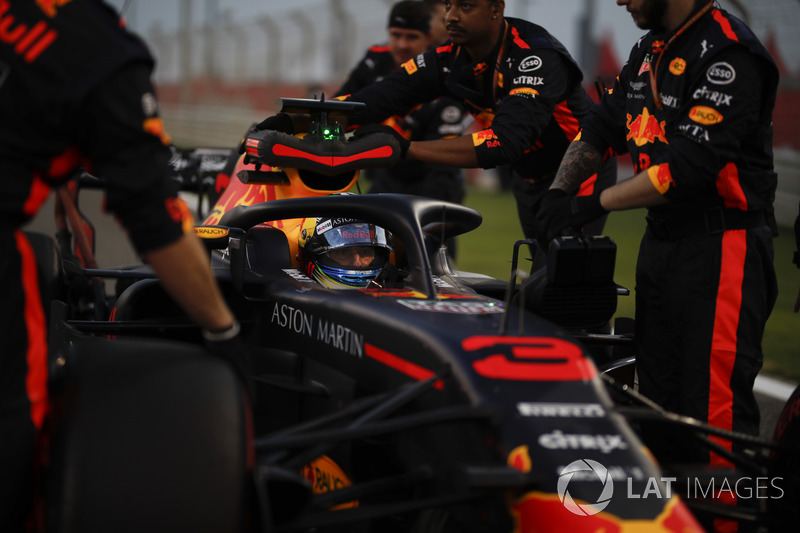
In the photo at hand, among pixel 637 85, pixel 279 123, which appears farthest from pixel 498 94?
pixel 637 85

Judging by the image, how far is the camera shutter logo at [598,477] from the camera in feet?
6.60

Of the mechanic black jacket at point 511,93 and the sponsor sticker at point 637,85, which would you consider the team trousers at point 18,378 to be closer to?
the sponsor sticker at point 637,85

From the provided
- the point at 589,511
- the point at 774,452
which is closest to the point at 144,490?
the point at 589,511

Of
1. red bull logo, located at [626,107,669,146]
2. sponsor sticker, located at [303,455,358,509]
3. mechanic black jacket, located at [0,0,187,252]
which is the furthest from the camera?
red bull logo, located at [626,107,669,146]

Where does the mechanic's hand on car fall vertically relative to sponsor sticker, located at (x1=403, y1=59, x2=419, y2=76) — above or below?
below

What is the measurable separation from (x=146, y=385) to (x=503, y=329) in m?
0.91

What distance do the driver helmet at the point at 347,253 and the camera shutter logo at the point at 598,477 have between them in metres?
1.35

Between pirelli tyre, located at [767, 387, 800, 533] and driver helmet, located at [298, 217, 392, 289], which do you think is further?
driver helmet, located at [298, 217, 392, 289]

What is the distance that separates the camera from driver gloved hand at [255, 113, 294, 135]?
4004 millimetres

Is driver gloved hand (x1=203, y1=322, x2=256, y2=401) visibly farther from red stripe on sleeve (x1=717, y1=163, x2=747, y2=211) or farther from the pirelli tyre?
red stripe on sleeve (x1=717, y1=163, x2=747, y2=211)

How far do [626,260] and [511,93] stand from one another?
6372mm

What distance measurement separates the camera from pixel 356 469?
9.30ft

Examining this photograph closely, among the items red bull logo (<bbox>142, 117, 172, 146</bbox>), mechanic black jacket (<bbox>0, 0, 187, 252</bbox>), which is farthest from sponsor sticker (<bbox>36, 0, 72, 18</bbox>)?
red bull logo (<bbox>142, 117, 172, 146</bbox>)

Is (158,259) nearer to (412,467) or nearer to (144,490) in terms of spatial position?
(144,490)
